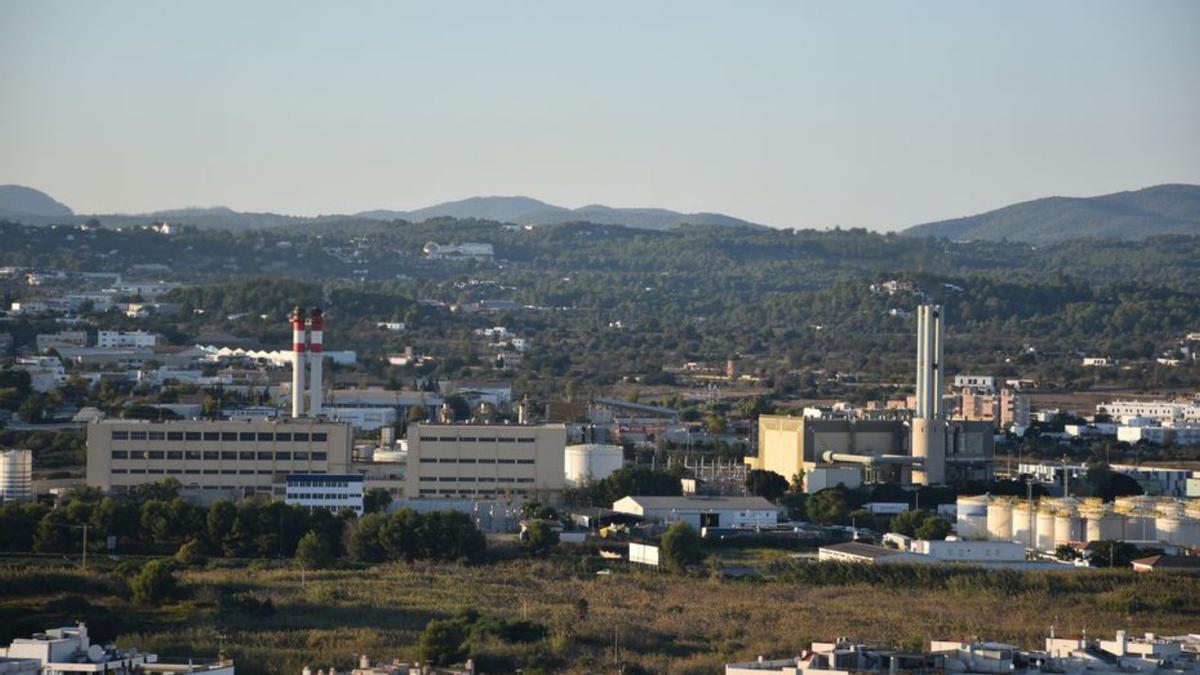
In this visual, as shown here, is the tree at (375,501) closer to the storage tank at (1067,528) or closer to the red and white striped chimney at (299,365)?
the red and white striped chimney at (299,365)

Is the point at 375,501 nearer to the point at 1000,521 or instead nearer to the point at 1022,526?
the point at 1000,521

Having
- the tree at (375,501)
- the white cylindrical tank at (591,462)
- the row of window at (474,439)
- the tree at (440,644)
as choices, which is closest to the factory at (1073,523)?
the white cylindrical tank at (591,462)

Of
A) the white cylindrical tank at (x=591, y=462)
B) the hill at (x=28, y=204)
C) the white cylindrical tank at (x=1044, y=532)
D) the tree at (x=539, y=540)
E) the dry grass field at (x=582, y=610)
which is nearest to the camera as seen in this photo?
the dry grass field at (x=582, y=610)

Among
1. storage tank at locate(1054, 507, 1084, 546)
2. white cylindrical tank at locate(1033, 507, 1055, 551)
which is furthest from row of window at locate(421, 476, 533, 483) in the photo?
storage tank at locate(1054, 507, 1084, 546)

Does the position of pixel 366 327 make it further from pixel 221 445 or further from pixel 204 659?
pixel 204 659

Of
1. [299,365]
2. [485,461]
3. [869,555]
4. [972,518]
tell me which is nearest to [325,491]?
[485,461]

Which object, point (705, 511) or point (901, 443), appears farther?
point (901, 443)
